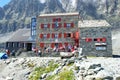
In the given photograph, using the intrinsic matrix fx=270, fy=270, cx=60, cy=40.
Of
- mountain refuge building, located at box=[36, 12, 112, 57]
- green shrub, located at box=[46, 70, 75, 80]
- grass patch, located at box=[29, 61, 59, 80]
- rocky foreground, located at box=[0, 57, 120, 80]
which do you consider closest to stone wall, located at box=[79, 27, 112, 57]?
mountain refuge building, located at box=[36, 12, 112, 57]

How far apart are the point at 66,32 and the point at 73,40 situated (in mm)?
2728

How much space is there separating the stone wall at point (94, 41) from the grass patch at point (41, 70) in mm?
14102

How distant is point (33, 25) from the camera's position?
261 feet

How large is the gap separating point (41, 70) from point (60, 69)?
4792 mm

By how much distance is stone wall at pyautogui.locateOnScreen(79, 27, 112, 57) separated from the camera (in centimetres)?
5625

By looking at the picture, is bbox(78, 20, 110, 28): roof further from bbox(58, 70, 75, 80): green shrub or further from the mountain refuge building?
bbox(58, 70, 75, 80): green shrub

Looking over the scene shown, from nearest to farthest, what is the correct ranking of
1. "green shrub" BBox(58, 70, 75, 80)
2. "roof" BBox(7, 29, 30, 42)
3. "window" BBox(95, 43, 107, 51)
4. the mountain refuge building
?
1. "green shrub" BBox(58, 70, 75, 80)
2. "window" BBox(95, 43, 107, 51)
3. the mountain refuge building
4. "roof" BBox(7, 29, 30, 42)

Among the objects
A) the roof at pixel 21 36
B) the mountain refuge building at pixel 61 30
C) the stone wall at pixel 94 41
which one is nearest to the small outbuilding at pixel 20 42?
the roof at pixel 21 36

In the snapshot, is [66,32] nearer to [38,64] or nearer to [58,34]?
[58,34]

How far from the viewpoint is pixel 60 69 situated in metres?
40.2

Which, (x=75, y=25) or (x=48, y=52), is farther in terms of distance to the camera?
(x=75, y=25)

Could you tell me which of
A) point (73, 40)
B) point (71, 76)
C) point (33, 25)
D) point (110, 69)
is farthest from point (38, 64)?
point (33, 25)

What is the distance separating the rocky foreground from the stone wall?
40.2 feet

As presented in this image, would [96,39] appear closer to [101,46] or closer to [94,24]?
[101,46]
